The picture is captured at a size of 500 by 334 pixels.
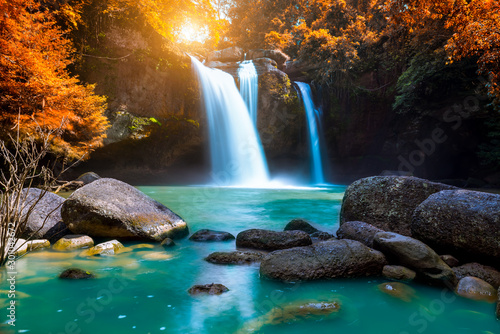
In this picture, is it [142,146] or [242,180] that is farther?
[242,180]

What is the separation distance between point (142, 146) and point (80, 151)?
4.71 m

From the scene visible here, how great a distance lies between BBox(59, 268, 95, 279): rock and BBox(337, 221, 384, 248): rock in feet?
12.9

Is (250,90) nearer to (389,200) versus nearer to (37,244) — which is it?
(389,200)

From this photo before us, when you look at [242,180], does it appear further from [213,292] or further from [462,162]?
[213,292]

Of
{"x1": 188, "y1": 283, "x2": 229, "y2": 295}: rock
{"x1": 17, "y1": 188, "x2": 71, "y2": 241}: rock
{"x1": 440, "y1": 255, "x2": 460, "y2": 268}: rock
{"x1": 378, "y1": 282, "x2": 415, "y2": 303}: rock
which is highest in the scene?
{"x1": 17, "y1": 188, "x2": 71, "y2": 241}: rock

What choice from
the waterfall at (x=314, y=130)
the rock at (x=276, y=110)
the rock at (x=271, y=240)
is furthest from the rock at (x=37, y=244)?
the waterfall at (x=314, y=130)

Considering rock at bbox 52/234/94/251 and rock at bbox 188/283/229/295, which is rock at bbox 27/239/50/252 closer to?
rock at bbox 52/234/94/251

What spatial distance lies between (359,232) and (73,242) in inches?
187

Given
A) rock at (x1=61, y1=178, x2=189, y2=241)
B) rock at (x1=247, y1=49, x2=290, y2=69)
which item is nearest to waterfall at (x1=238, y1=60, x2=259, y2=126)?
rock at (x1=247, y1=49, x2=290, y2=69)

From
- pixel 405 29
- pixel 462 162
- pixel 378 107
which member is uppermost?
pixel 405 29

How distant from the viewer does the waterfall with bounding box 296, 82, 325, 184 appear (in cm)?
2122

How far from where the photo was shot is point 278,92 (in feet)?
66.6

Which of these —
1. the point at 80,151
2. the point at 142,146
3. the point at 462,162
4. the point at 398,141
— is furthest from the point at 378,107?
the point at 80,151

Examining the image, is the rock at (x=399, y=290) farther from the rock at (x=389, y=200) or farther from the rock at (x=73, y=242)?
the rock at (x=73, y=242)
